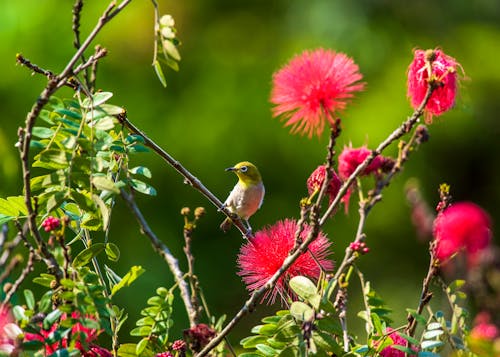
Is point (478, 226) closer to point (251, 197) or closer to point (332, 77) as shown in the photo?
point (332, 77)

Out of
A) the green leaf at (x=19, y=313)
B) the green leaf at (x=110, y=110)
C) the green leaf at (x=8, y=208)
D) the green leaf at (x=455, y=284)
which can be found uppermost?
the green leaf at (x=110, y=110)

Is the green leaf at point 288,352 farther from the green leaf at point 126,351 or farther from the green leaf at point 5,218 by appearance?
the green leaf at point 5,218

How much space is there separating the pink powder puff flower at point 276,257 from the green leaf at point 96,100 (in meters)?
0.34

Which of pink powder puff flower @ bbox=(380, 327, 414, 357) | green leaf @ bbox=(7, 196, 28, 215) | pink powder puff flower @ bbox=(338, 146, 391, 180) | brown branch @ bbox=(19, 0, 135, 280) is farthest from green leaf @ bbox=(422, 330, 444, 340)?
green leaf @ bbox=(7, 196, 28, 215)

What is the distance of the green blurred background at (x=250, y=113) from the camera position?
6254mm

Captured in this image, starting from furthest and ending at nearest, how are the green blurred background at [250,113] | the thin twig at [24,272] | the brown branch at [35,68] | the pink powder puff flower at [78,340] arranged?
1. the green blurred background at [250,113]
2. the brown branch at [35,68]
3. the pink powder puff flower at [78,340]
4. the thin twig at [24,272]

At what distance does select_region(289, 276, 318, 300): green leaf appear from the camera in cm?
A: 114

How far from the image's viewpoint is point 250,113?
6.57 metres

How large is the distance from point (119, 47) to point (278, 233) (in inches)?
223

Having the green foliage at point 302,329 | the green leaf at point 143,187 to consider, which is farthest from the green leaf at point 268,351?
the green leaf at point 143,187

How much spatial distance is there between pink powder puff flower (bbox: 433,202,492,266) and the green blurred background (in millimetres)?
4474

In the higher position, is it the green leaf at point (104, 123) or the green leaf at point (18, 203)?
the green leaf at point (104, 123)

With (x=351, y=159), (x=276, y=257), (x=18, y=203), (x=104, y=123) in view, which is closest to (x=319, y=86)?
(x=351, y=159)

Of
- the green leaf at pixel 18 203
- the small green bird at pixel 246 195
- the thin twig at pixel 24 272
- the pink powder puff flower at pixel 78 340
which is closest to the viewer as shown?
the thin twig at pixel 24 272
